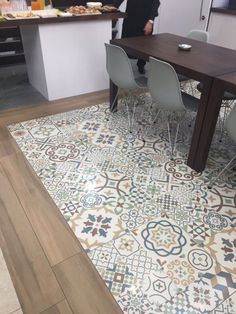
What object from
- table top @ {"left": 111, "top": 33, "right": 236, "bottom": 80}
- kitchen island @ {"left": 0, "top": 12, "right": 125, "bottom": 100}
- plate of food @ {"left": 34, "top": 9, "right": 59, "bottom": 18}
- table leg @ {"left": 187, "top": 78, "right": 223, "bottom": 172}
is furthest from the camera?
kitchen island @ {"left": 0, "top": 12, "right": 125, "bottom": 100}

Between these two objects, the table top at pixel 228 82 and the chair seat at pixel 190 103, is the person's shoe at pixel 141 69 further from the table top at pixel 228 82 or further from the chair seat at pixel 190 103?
the table top at pixel 228 82

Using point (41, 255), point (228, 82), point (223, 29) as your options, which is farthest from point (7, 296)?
point (223, 29)

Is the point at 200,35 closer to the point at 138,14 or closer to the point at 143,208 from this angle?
the point at 138,14

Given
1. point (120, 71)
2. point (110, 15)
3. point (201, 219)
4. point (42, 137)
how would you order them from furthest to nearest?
point (110, 15), point (42, 137), point (120, 71), point (201, 219)

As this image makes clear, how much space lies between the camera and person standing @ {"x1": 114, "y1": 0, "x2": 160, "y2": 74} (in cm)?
344

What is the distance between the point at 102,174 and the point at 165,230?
0.71 metres

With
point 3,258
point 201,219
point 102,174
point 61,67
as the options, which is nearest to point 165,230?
point 201,219

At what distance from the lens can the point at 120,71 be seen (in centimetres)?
241

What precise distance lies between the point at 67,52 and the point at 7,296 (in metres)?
2.66

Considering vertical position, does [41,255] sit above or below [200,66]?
below

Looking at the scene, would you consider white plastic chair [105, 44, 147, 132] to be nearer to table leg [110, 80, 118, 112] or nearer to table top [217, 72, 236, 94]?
table leg [110, 80, 118, 112]

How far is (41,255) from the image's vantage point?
153cm

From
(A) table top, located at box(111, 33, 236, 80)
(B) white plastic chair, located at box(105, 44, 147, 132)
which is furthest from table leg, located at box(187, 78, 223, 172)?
(B) white plastic chair, located at box(105, 44, 147, 132)

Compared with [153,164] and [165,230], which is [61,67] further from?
[165,230]
